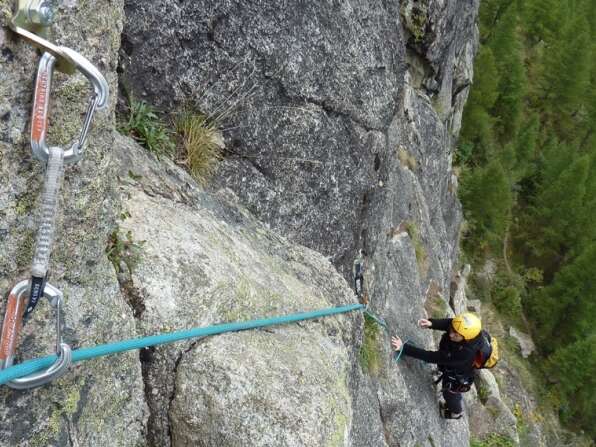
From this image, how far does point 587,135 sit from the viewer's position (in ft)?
155

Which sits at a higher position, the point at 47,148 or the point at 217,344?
the point at 47,148

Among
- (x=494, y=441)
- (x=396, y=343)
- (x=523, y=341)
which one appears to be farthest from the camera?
(x=523, y=341)

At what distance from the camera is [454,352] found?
884 centimetres

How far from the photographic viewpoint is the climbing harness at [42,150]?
81.4 inches

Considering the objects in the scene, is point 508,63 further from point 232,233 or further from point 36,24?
point 36,24

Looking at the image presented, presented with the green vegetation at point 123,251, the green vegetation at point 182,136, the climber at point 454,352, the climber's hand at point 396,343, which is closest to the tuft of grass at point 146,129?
the green vegetation at point 182,136

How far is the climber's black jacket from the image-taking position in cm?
853

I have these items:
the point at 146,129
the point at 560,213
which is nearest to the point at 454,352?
the point at 146,129

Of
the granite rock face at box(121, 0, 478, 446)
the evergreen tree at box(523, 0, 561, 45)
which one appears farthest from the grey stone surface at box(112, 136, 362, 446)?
the evergreen tree at box(523, 0, 561, 45)

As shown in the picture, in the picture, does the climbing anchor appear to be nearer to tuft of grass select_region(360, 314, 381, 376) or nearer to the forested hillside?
tuft of grass select_region(360, 314, 381, 376)

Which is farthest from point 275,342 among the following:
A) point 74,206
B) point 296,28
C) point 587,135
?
point 587,135

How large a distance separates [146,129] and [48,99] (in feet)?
9.25

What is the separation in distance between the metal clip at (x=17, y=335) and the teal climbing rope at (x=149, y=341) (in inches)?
1.3

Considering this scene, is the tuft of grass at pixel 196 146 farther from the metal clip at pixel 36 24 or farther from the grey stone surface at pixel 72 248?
the metal clip at pixel 36 24
